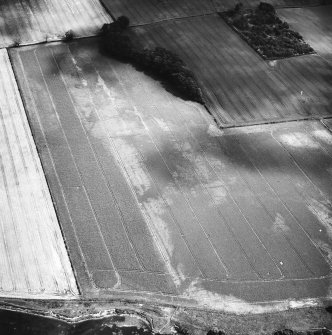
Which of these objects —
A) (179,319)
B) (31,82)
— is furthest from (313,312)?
(31,82)

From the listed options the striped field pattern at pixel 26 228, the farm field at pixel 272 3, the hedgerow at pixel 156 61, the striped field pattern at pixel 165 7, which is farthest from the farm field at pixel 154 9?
the striped field pattern at pixel 26 228

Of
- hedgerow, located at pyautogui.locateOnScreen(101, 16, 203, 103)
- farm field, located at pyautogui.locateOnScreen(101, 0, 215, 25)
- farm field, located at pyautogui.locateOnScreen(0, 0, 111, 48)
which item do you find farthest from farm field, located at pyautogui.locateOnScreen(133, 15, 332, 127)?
Result: farm field, located at pyautogui.locateOnScreen(0, 0, 111, 48)

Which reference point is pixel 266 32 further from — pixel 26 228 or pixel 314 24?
pixel 26 228

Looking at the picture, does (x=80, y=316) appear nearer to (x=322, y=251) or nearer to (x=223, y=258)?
(x=223, y=258)

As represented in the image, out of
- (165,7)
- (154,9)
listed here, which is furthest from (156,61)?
(165,7)

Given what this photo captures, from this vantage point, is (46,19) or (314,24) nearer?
(46,19)

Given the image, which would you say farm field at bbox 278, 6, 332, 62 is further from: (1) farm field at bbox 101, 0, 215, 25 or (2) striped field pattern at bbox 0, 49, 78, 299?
(2) striped field pattern at bbox 0, 49, 78, 299
